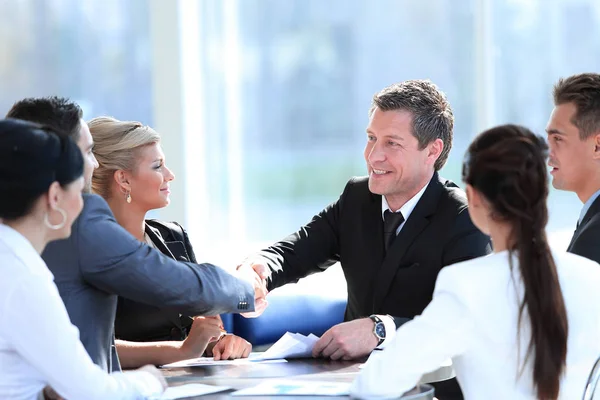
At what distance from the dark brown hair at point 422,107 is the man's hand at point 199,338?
1.03 m

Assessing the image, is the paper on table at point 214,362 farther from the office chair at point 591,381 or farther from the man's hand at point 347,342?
the office chair at point 591,381

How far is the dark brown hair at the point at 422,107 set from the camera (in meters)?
3.22

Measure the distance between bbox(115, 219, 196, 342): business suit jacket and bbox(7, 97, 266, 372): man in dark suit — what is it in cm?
54

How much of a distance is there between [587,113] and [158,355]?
1639 mm

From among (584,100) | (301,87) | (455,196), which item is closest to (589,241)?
(584,100)

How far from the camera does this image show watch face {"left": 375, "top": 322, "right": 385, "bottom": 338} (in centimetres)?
272

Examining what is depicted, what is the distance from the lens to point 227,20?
5824 mm

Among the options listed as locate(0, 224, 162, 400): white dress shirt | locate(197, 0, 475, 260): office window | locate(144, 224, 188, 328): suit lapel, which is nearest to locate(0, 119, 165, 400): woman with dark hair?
locate(0, 224, 162, 400): white dress shirt

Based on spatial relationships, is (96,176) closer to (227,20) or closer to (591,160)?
(591,160)

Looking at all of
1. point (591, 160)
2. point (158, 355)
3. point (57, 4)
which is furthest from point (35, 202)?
point (57, 4)

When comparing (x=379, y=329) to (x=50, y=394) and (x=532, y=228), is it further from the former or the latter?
(x=50, y=394)

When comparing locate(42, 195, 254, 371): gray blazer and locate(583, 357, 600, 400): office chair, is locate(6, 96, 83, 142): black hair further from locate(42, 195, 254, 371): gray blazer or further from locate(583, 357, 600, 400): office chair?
locate(583, 357, 600, 400): office chair

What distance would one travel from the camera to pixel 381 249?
10.6 feet

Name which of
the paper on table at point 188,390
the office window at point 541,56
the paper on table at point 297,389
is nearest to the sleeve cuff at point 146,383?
the paper on table at point 188,390
